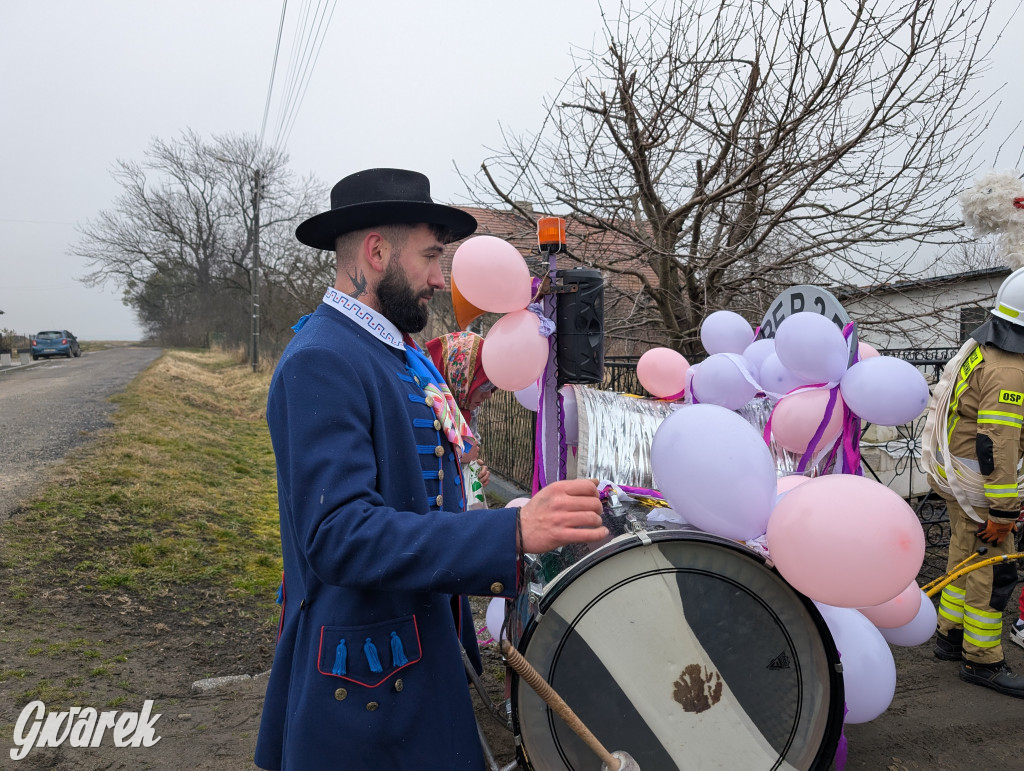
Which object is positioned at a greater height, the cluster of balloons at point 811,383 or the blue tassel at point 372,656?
the cluster of balloons at point 811,383

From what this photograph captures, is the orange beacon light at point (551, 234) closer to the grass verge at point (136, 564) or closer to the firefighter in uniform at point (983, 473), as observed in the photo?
the firefighter in uniform at point (983, 473)

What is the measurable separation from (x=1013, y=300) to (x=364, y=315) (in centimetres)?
334

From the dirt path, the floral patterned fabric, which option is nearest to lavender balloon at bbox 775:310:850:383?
the floral patterned fabric

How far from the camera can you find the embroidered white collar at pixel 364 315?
5.30 ft

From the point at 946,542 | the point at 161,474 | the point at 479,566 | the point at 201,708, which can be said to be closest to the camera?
the point at 479,566

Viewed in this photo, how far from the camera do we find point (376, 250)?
167cm

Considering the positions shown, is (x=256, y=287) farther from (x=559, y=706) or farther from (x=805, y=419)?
(x=559, y=706)

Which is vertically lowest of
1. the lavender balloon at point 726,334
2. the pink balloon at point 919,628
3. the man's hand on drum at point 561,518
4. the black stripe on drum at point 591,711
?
the pink balloon at point 919,628

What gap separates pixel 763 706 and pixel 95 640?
12.2ft

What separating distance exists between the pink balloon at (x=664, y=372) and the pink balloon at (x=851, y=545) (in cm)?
222

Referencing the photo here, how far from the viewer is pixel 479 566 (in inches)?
48.9

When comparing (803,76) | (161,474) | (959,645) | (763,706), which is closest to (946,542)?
(959,645)

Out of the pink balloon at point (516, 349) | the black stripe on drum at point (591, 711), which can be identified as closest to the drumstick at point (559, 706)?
the black stripe on drum at point (591, 711)

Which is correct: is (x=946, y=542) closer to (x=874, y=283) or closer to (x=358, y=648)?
(x=874, y=283)
